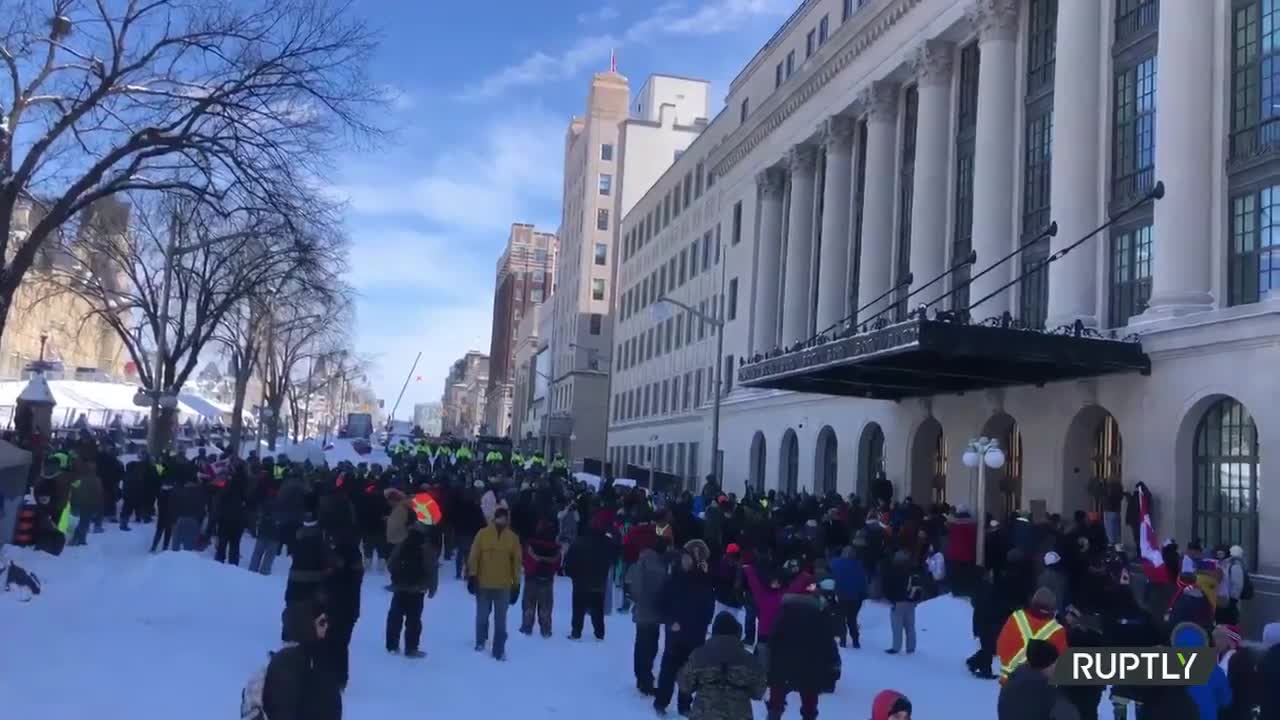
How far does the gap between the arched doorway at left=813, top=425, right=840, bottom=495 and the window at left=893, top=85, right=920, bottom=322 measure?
603 cm

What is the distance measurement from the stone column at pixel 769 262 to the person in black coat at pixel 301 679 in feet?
129

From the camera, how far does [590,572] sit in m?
14.6

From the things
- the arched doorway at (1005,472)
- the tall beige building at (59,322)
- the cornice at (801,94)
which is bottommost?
the arched doorway at (1005,472)

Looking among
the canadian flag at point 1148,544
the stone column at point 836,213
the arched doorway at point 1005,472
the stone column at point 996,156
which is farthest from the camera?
the stone column at point 836,213

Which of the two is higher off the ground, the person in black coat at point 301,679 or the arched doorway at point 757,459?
the arched doorway at point 757,459

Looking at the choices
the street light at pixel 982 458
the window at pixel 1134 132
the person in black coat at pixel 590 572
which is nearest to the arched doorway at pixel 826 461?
the window at pixel 1134 132

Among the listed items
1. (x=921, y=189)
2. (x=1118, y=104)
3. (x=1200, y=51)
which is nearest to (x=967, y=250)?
(x=921, y=189)

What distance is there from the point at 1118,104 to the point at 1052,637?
18953mm

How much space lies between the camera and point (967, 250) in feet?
99.5

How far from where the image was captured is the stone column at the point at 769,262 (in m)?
45.3

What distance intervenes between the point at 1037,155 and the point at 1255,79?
6866 millimetres

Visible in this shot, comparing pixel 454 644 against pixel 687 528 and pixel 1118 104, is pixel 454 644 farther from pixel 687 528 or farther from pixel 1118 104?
pixel 1118 104

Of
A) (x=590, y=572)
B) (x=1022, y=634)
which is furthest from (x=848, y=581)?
(x=1022, y=634)

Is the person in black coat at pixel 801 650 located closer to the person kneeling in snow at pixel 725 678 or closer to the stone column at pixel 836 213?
the person kneeling in snow at pixel 725 678
